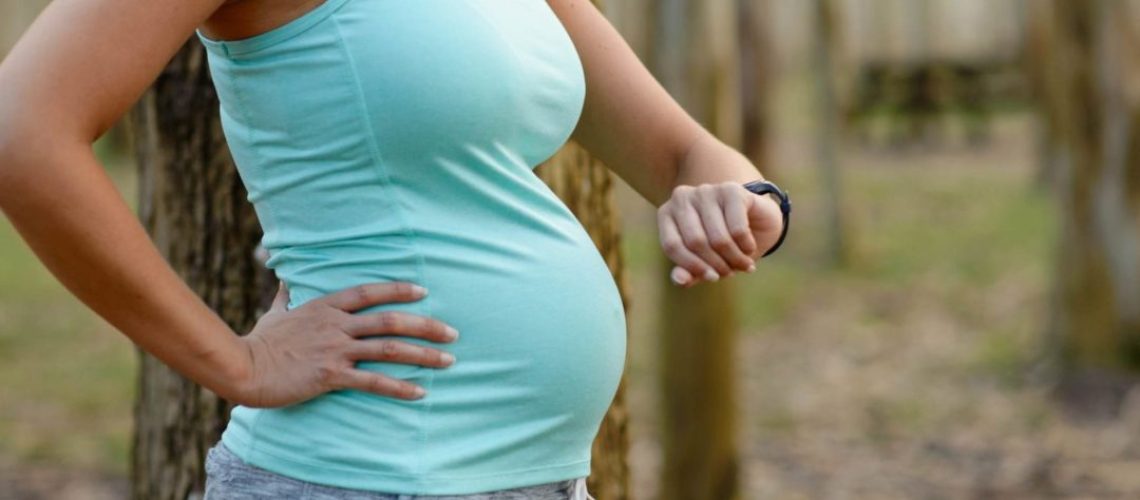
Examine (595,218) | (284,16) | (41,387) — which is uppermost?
(284,16)

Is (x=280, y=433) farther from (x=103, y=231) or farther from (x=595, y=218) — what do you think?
(x=595, y=218)

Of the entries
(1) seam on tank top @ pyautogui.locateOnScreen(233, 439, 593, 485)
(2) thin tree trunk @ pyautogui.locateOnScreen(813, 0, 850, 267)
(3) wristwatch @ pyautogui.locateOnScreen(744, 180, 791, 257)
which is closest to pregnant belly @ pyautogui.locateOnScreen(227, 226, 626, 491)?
(1) seam on tank top @ pyautogui.locateOnScreen(233, 439, 593, 485)

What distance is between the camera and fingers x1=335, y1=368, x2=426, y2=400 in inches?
65.2

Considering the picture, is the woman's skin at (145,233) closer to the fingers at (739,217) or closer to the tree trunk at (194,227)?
the fingers at (739,217)

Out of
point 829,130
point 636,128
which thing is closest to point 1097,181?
point 829,130

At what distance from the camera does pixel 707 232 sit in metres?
1.68

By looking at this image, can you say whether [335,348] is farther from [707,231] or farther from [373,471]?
[707,231]

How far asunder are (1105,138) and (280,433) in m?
7.06

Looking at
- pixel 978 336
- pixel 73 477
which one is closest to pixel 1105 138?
pixel 978 336

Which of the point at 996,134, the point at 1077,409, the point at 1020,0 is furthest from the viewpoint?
the point at 996,134

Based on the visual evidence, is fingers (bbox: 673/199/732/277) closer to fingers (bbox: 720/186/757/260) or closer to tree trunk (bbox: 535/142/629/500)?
fingers (bbox: 720/186/757/260)

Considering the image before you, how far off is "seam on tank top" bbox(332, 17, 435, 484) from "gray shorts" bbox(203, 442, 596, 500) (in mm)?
66

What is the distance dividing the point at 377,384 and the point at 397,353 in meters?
0.04

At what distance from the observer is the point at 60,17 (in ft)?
5.02
